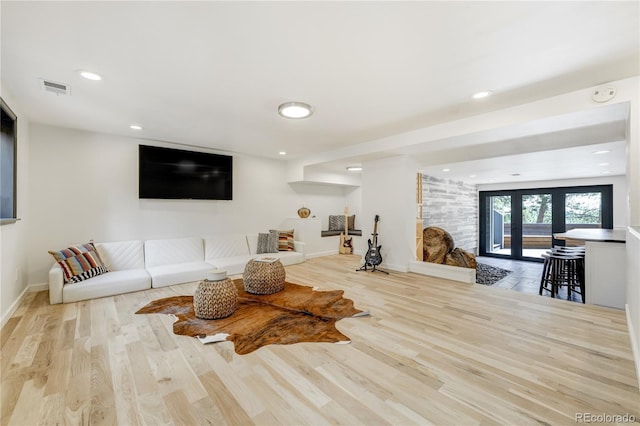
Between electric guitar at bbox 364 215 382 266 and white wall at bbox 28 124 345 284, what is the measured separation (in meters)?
2.92

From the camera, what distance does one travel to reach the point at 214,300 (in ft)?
9.53

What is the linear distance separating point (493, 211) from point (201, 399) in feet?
33.3

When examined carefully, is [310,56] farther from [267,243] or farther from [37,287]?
[37,287]

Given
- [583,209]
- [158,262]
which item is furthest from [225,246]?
[583,209]

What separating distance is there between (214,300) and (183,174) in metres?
3.11

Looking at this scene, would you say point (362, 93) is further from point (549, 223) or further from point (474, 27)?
point (549, 223)

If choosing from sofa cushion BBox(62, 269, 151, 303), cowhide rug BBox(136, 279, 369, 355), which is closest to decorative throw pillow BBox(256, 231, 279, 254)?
cowhide rug BBox(136, 279, 369, 355)

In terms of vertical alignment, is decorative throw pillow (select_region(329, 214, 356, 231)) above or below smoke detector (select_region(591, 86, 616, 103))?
below

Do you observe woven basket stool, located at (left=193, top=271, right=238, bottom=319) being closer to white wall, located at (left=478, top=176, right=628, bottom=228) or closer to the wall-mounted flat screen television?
the wall-mounted flat screen television

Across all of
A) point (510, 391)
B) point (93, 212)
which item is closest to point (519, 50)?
point (510, 391)

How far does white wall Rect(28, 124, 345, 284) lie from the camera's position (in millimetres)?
3965

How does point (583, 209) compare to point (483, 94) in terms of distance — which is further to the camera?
point (583, 209)

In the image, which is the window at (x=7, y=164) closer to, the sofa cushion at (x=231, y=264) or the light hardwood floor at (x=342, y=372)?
the light hardwood floor at (x=342, y=372)

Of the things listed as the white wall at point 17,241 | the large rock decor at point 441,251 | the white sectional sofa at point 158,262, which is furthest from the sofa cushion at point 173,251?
the large rock decor at point 441,251
